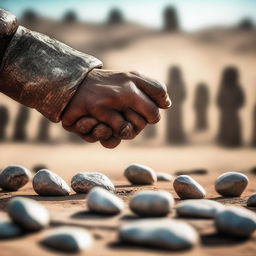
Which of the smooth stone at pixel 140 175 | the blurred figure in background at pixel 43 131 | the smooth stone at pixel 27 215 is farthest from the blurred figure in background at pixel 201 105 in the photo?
the smooth stone at pixel 27 215

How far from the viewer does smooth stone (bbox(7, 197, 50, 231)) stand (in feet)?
5.57

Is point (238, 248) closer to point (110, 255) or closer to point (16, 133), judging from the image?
point (110, 255)

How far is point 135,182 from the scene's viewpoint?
12.3ft

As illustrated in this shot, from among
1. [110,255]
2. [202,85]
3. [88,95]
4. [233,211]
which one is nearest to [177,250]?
[110,255]

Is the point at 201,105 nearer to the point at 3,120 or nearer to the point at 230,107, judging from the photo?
the point at 230,107

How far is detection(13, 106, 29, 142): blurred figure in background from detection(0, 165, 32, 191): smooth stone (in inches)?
489

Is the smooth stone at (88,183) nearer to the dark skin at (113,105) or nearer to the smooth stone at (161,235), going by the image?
the dark skin at (113,105)

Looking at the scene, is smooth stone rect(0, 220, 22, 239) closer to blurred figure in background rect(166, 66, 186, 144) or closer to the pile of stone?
the pile of stone

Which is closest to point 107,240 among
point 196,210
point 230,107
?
point 196,210

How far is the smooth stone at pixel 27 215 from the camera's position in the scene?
5.57ft

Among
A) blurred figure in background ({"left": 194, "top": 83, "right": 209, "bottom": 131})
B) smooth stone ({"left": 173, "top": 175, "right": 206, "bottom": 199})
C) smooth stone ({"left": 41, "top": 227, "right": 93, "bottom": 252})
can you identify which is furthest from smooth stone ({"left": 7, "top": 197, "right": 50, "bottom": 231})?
blurred figure in background ({"left": 194, "top": 83, "right": 209, "bottom": 131})

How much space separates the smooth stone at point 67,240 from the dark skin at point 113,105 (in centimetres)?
133

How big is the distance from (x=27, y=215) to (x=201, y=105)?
615 inches

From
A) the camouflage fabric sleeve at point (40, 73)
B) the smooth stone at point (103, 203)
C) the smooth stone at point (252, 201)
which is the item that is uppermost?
the camouflage fabric sleeve at point (40, 73)
